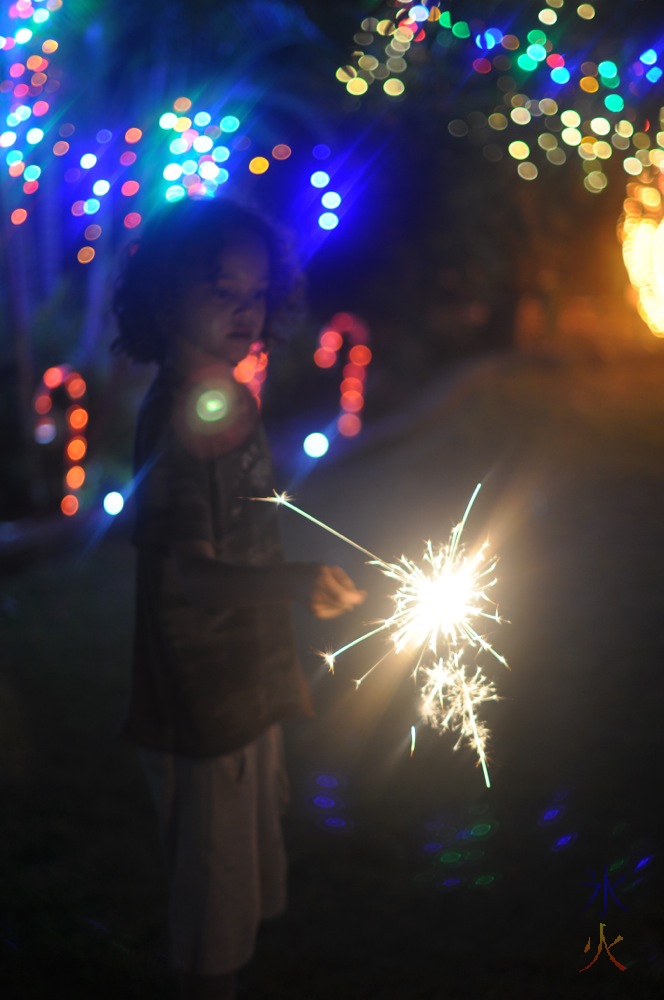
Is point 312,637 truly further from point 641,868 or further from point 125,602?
point 641,868

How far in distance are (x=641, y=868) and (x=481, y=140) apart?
337 inches

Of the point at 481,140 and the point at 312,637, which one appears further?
the point at 481,140

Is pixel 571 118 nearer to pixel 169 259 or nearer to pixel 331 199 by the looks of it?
pixel 169 259

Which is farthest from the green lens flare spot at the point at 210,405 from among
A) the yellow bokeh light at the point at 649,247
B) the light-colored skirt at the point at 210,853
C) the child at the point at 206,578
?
the yellow bokeh light at the point at 649,247

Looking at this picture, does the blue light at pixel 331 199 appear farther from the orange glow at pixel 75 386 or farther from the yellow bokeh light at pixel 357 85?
the orange glow at pixel 75 386

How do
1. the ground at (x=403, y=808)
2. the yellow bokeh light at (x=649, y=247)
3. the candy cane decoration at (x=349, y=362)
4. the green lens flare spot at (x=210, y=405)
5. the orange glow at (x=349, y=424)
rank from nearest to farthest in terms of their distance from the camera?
the green lens flare spot at (x=210, y=405) → the ground at (x=403, y=808) → the orange glow at (x=349, y=424) → the candy cane decoration at (x=349, y=362) → the yellow bokeh light at (x=649, y=247)

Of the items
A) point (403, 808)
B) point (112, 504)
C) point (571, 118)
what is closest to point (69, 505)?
point (571, 118)

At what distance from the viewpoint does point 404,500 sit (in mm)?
5102

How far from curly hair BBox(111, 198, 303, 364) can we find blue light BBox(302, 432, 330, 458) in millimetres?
5523

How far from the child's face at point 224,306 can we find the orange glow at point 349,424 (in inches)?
260

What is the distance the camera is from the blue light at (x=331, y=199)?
932 centimetres

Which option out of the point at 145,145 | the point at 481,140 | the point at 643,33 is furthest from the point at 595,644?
the point at 481,140

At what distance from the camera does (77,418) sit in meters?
6.21

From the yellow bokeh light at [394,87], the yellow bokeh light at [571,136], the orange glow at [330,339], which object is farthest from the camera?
the orange glow at [330,339]
